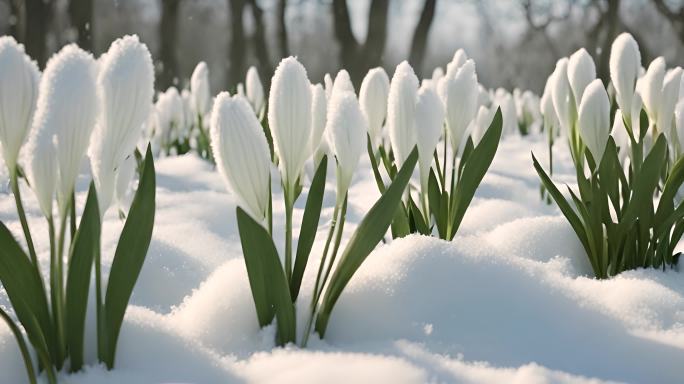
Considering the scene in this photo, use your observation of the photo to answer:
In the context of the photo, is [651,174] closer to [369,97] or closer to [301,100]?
[369,97]

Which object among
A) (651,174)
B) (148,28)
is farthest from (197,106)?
(148,28)

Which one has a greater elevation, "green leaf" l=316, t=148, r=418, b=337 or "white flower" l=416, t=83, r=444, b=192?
"white flower" l=416, t=83, r=444, b=192

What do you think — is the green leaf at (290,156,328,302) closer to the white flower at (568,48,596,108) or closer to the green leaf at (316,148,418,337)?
the green leaf at (316,148,418,337)

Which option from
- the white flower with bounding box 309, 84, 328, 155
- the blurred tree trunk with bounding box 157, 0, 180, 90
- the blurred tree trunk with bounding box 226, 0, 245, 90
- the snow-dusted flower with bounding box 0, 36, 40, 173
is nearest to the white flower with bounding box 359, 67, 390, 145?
the white flower with bounding box 309, 84, 328, 155

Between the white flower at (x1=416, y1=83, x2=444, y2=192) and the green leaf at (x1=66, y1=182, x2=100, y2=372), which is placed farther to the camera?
the white flower at (x1=416, y1=83, x2=444, y2=192)

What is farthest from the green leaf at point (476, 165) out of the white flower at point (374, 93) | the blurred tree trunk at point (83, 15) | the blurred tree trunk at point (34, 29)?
the blurred tree trunk at point (34, 29)

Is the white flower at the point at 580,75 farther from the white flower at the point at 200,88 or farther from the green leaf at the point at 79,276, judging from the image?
the white flower at the point at 200,88
